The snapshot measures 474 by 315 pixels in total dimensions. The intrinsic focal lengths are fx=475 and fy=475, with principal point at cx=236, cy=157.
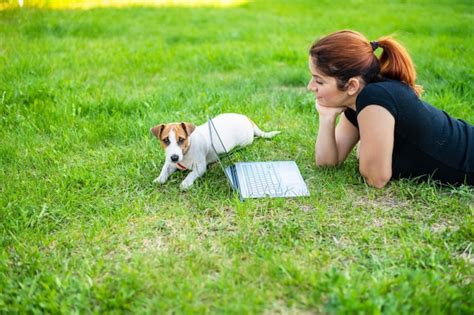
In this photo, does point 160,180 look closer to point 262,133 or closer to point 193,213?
point 193,213

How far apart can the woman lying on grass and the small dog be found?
2.75 ft

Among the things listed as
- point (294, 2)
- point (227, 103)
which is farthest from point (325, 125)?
point (294, 2)

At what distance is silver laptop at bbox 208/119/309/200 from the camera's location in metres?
3.49

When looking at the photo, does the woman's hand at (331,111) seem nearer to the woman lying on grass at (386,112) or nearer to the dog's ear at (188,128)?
the woman lying on grass at (386,112)

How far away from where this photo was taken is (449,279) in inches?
101

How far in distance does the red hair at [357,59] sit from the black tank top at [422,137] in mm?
100

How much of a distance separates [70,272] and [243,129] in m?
1.99

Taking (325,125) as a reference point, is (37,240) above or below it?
below

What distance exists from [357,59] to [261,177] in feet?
3.71

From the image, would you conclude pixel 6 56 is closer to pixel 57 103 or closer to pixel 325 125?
pixel 57 103

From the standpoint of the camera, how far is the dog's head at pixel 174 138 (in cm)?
346

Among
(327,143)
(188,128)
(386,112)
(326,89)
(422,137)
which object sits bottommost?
(327,143)

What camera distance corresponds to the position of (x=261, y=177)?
3.69 meters

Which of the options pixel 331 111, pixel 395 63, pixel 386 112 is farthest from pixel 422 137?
pixel 331 111
